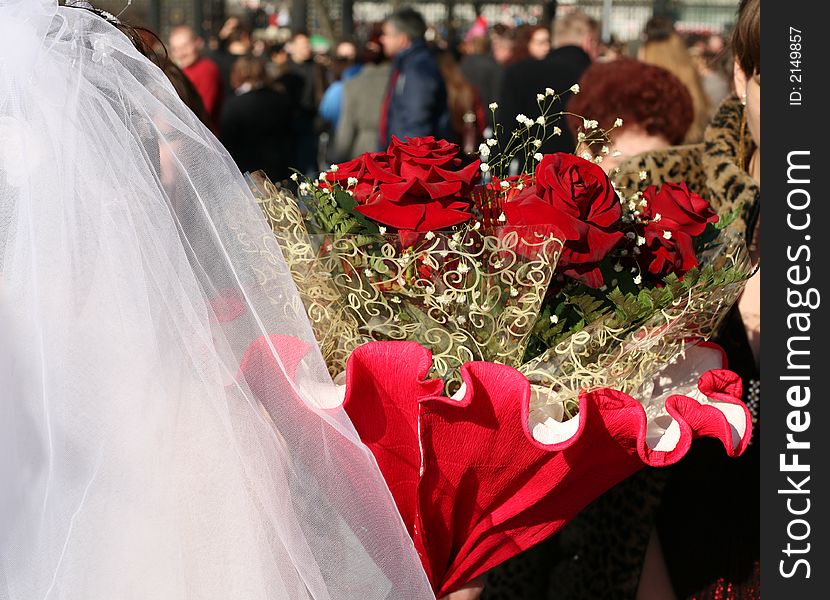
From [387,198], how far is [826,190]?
28.3 inches

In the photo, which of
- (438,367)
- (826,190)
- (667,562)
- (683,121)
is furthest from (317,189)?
(683,121)

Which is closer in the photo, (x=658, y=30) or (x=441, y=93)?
(x=658, y=30)

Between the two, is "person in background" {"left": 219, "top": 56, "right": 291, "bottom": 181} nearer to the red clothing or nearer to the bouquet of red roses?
the red clothing

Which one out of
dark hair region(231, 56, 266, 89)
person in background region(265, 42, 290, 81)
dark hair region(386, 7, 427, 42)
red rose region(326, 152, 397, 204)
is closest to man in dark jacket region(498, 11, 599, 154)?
dark hair region(386, 7, 427, 42)

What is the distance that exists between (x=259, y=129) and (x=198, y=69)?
1.94 ft

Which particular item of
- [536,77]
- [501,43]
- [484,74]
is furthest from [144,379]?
[501,43]

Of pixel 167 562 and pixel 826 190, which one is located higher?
pixel 826 190

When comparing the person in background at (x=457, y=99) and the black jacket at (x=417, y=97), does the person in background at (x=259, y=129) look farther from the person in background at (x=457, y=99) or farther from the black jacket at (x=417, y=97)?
the person in background at (x=457, y=99)

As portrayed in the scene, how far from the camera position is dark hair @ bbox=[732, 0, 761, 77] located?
7.70ft

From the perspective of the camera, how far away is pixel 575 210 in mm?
1626

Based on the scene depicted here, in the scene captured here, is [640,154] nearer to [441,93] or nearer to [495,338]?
[495,338]

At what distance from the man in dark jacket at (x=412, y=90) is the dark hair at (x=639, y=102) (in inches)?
119

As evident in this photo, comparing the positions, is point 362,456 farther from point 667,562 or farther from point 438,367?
point 667,562

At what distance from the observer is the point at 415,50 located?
22.7 ft
